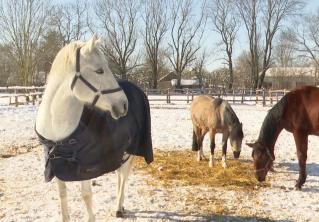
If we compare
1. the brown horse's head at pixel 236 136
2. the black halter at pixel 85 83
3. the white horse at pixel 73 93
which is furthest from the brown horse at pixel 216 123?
the black halter at pixel 85 83

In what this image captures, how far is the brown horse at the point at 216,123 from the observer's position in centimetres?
722

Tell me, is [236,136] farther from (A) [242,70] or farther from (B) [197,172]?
(A) [242,70]

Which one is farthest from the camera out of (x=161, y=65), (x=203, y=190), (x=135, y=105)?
(x=161, y=65)

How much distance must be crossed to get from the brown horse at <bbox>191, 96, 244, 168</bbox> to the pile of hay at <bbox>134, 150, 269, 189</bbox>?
0.26m

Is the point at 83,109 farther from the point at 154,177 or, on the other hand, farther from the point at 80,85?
the point at 154,177

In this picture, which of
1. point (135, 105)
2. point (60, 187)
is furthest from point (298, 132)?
point (60, 187)

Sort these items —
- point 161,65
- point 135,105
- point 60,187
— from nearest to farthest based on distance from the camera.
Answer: point 60,187 < point 135,105 < point 161,65

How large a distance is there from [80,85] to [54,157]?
0.75 metres

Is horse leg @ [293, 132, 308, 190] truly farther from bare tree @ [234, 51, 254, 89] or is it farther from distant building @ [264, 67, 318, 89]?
distant building @ [264, 67, 318, 89]

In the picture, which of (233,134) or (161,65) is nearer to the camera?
(233,134)

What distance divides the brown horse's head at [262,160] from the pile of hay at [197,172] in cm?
25

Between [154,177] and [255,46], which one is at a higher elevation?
[255,46]

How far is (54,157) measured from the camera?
11.1 feet

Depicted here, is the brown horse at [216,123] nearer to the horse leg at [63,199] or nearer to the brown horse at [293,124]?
the brown horse at [293,124]
